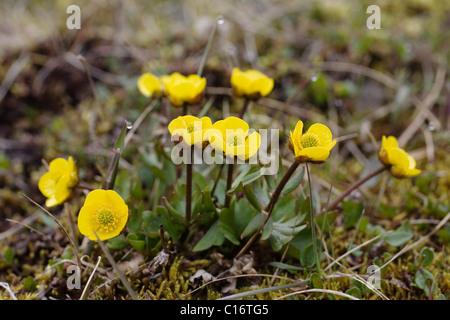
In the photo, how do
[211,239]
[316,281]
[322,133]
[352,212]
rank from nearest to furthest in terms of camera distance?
1. [322,133]
2. [316,281]
3. [211,239]
4. [352,212]

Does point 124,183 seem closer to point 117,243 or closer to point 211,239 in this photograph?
point 117,243

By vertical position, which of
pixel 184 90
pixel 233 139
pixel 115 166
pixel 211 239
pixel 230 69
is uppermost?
pixel 230 69

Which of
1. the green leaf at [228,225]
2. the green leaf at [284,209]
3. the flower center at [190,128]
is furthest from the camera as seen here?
the green leaf at [284,209]

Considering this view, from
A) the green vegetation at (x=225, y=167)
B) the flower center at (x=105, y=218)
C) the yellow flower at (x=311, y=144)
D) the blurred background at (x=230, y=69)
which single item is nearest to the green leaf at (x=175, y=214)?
the green vegetation at (x=225, y=167)

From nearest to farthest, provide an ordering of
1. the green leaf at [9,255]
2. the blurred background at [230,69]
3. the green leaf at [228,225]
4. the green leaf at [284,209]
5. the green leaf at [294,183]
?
the green leaf at [294,183] < the green leaf at [228,225] < the green leaf at [284,209] < the green leaf at [9,255] < the blurred background at [230,69]

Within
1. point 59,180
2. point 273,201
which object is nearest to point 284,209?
point 273,201

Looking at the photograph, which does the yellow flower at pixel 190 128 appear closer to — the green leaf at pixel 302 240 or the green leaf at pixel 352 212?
the green leaf at pixel 302 240

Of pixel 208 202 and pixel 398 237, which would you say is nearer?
pixel 208 202

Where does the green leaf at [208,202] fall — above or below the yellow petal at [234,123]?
below
